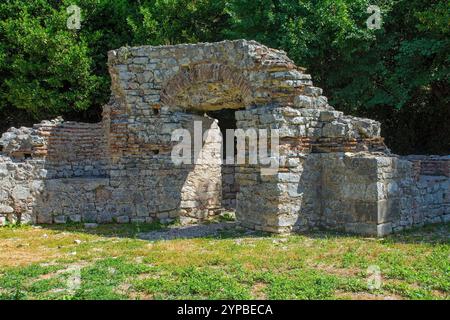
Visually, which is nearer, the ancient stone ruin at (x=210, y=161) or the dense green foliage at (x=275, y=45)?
the ancient stone ruin at (x=210, y=161)

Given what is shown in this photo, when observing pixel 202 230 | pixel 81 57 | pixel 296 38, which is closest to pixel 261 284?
pixel 202 230

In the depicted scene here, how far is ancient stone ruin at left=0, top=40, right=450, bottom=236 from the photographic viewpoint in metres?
8.55

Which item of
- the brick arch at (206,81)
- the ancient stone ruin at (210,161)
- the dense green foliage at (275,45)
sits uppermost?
the dense green foliage at (275,45)

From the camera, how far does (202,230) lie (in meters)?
9.46

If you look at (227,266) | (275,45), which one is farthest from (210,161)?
(275,45)

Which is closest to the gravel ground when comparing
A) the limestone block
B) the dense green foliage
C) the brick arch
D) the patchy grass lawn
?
the patchy grass lawn

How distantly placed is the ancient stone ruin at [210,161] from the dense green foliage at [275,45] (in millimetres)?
3608

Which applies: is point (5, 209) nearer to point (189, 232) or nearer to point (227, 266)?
point (189, 232)

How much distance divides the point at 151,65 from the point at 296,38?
5.31m

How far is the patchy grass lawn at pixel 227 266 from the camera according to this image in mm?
5207

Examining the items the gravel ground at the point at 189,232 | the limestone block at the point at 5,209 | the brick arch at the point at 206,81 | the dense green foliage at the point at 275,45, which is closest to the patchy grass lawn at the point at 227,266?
the gravel ground at the point at 189,232

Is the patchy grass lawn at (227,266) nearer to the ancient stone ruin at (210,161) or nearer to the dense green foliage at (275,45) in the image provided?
the ancient stone ruin at (210,161)
